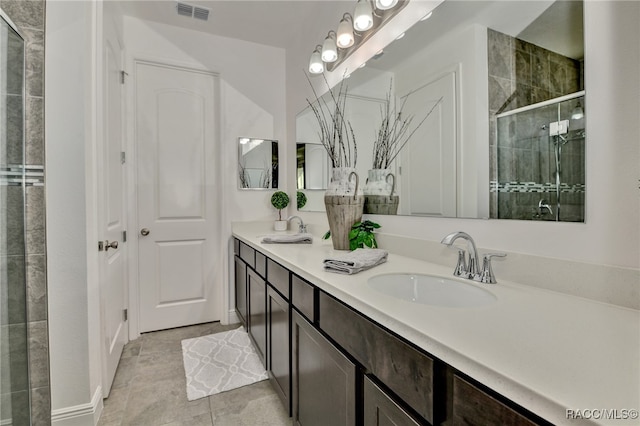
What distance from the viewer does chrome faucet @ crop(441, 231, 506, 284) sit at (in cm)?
97

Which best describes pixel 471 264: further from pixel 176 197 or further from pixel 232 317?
pixel 176 197

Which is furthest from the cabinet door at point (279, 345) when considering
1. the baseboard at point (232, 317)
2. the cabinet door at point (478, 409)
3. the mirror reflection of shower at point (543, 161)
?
the baseboard at point (232, 317)

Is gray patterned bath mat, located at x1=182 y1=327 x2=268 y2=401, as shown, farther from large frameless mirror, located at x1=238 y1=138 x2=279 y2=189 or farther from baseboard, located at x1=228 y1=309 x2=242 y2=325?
large frameless mirror, located at x1=238 y1=138 x2=279 y2=189

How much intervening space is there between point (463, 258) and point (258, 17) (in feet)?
8.12

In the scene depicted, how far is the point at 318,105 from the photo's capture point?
7.52 feet

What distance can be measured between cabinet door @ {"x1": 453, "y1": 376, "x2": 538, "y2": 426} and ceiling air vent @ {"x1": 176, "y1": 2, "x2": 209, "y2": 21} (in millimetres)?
2859

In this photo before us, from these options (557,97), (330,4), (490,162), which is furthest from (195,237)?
(557,97)

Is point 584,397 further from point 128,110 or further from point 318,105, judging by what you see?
point 128,110

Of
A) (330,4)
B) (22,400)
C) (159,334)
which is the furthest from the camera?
(159,334)

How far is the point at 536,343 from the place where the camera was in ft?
1.76

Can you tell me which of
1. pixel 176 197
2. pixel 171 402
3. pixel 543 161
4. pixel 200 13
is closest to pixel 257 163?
pixel 176 197

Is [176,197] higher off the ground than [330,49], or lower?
lower

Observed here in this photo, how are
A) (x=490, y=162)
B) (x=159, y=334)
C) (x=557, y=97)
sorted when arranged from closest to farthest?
(x=557, y=97), (x=490, y=162), (x=159, y=334)

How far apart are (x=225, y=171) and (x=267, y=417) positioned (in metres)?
1.95
